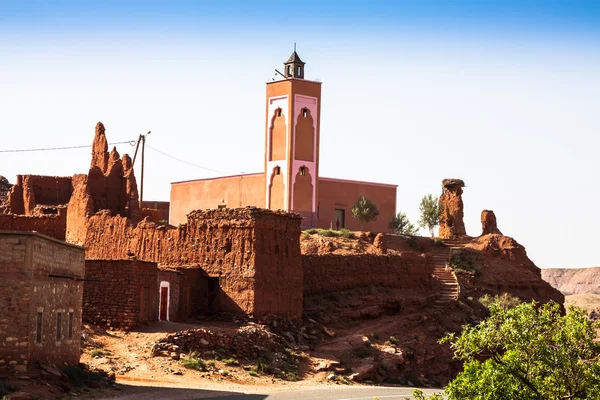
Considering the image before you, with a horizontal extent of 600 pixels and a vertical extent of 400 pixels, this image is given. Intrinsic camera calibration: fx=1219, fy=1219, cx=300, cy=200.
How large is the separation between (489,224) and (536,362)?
47.2m

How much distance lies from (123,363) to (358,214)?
37.9 meters

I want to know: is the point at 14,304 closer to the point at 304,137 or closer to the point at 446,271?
the point at 446,271

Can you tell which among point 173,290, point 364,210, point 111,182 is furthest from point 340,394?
point 364,210

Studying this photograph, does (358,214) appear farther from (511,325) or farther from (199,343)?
(511,325)

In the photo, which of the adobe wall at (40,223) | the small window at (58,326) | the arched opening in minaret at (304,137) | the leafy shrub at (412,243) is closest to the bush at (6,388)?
the small window at (58,326)

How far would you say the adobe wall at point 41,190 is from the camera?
5541 centimetres

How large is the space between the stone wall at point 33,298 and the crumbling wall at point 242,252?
11.1 metres

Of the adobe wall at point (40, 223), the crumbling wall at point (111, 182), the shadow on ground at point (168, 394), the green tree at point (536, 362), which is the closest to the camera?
the green tree at point (536, 362)

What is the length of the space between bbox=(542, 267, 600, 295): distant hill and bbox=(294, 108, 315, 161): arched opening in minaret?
71297 millimetres

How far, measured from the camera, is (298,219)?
4306cm

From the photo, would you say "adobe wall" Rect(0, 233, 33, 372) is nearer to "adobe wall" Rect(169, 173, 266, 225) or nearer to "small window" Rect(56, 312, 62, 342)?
"small window" Rect(56, 312, 62, 342)

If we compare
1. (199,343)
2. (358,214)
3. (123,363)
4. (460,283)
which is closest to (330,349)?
(199,343)

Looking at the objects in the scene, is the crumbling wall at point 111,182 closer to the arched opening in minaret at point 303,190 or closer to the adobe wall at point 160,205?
the arched opening in minaret at point 303,190

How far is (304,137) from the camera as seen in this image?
2672 inches
